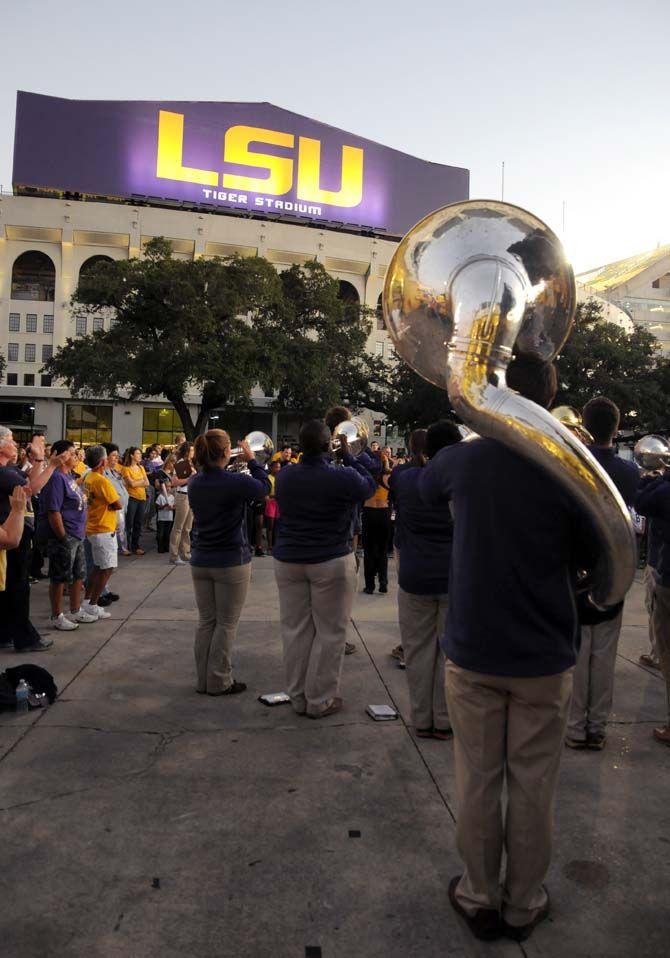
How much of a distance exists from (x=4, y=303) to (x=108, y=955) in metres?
46.1

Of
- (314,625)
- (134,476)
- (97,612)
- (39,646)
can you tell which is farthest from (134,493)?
(314,625)

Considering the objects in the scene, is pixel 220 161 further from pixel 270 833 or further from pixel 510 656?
pixel 510 656

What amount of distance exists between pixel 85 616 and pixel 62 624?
1.04 ft

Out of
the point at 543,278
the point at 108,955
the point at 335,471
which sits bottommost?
the point at 108,955

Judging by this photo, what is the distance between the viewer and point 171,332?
927 inches

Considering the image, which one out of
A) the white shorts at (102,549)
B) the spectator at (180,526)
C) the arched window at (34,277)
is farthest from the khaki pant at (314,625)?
the arched window at (34,277)

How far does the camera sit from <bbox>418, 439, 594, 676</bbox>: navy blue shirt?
211 centimetres

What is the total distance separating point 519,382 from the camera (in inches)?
90.7

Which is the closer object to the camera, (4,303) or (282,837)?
(282,837)

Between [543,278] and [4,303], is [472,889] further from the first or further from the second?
[4,303]

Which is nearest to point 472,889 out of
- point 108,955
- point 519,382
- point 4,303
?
point 108,955

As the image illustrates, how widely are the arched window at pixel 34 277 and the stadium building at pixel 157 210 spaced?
0.08 meters

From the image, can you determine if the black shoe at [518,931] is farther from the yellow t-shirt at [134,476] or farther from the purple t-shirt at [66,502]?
the yellow t-shirt at [134,476]

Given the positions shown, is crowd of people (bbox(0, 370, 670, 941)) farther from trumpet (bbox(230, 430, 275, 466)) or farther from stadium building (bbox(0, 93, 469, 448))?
stadium building (bbox(0, 93, 469, 448))
